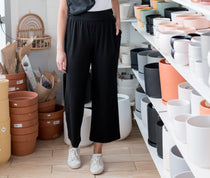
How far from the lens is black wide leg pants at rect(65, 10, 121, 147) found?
2.95 meters

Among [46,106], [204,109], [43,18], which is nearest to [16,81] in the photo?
[46,106]

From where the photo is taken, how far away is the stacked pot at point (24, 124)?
11.4 ft

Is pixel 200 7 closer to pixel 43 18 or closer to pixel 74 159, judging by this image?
pixel 74 159

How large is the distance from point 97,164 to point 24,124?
2.30ft

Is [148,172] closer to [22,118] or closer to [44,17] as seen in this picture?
[22,118]

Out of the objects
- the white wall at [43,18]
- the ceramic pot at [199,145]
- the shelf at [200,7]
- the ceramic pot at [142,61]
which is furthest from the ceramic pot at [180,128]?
the white wall at [43,18]

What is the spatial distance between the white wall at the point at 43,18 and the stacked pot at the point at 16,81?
1.55 ft

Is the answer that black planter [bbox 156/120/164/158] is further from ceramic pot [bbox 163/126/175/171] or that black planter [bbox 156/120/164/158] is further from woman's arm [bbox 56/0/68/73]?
woman's arm [bbox 56/0/68/73]

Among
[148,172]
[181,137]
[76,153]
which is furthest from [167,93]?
[76,153]

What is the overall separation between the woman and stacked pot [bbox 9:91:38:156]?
1.40ft

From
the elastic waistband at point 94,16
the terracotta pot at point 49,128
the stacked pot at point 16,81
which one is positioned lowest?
the terracotta pot at point 49,128

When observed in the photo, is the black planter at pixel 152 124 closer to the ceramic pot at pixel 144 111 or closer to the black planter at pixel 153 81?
the black planter at pixel 153 81

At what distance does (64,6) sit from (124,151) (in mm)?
1334

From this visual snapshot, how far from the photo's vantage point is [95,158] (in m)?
3.30
